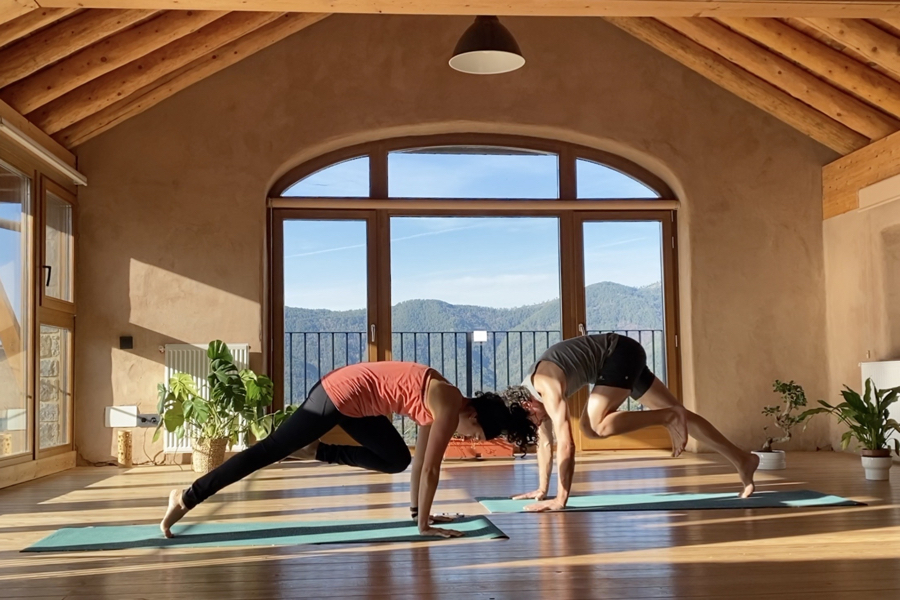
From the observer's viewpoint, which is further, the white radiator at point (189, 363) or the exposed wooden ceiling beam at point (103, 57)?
the white radiator at point (189, 363)

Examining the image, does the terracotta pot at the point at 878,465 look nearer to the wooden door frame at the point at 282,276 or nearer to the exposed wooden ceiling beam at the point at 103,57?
the wooden door frame at the point at 282,276

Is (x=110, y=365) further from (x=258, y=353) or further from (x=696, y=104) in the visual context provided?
(x=696, y=104)

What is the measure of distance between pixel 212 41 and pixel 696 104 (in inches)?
152

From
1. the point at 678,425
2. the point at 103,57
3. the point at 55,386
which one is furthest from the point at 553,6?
the point at 55,386

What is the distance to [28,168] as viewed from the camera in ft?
20.4

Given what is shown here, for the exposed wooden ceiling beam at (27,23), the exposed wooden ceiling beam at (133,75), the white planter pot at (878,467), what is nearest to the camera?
the exposed wooden ceiling beam at (27,23)

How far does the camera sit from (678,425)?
4.34m

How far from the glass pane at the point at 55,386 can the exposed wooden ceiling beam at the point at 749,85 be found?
490cm

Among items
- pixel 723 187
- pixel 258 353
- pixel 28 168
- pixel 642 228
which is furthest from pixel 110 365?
pixel 723 187

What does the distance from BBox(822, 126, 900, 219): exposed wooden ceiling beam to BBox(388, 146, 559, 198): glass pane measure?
7.14 feet

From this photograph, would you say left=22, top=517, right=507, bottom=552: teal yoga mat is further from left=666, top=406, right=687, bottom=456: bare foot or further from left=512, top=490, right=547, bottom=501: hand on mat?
left=666, top=406, right=687, bottom=456: bare foot

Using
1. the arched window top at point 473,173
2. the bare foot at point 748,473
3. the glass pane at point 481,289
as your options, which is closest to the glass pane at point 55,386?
the arched window top at point 473,173

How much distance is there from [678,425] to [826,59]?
3343 mm

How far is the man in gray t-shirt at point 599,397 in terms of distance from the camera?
4.16m
